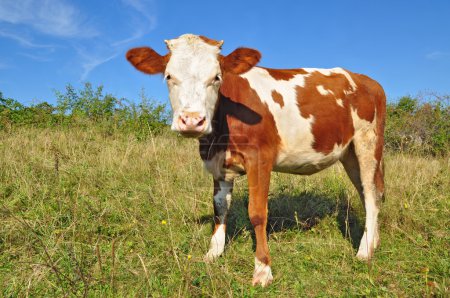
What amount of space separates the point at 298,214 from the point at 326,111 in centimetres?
177

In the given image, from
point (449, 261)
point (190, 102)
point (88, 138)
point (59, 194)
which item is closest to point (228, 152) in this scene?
point (190, 102)

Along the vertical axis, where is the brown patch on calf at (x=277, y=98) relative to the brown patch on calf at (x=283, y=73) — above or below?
below

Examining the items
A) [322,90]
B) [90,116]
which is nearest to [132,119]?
[90,116]

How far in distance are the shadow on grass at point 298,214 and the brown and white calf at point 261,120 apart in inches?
22.1

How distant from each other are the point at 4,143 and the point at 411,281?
296 inches

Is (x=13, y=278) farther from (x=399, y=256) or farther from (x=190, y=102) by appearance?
(x=399, y=256)

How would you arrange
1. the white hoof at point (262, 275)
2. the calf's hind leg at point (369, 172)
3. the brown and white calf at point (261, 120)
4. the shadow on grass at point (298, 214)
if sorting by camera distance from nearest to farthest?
the brown and white calf at point (261, 120), the white hoof at point (262, 275), the calf's hind leg at point (369, 172), the shadow on grass at point (298, 214)

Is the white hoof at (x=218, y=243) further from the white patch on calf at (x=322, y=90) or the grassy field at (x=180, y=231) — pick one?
the white patch on calf at (x=322, y=90)

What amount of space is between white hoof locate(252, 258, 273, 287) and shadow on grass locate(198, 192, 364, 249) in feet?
3.83

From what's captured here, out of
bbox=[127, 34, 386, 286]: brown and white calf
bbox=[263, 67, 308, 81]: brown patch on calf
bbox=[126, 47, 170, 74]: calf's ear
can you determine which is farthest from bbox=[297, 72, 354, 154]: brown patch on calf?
bbox=[126, 47, 170, 74]: calf's ear

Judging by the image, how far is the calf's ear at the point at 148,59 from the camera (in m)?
3.57

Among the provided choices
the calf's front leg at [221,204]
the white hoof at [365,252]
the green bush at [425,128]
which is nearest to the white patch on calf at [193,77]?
the calf's front leg at [221,204]

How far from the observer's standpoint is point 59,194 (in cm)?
497

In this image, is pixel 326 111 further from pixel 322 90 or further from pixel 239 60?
pixel 239 60
